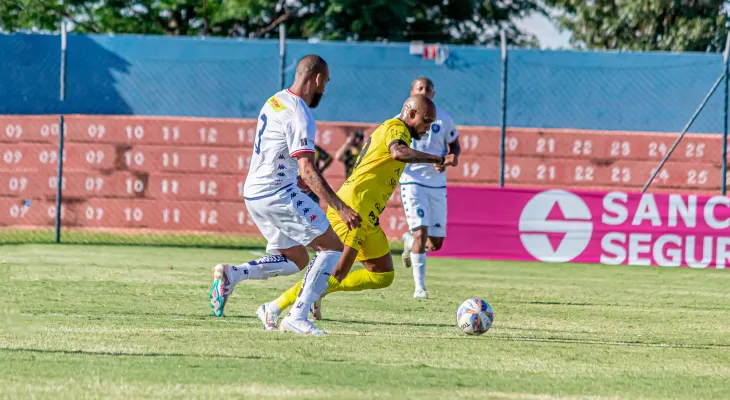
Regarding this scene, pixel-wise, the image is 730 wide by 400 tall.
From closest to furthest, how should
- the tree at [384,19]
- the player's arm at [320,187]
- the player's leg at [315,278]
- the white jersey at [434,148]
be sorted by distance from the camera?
1. the player's arm at [320,187]
2. the player's leg at [315,278]
3. the white jersey at [434,148]
4. the tree at [384,19]

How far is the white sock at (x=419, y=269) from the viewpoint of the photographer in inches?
480

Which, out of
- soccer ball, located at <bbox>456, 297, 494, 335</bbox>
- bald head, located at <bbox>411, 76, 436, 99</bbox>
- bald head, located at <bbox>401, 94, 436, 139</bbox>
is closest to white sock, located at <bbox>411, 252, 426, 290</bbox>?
bald head, located at <bbox>411, 76, 436, 99</bbox>

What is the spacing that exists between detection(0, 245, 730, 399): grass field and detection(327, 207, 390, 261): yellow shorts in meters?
0.55

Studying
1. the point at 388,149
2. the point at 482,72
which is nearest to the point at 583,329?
the point at 388,149

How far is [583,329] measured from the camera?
971cm

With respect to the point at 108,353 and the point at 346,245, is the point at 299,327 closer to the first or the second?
the point at 346,245

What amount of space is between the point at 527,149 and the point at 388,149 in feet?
42.2

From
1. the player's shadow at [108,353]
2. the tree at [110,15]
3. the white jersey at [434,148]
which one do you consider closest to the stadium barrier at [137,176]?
the white jersey at [434,148]

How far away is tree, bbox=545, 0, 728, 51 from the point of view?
30578mm

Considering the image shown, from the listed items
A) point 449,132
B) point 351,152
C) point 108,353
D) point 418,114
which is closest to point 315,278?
point 418,114

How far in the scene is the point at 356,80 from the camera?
885 inches

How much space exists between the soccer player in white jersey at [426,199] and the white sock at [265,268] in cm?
338

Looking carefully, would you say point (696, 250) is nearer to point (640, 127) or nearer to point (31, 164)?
point (640, 127)

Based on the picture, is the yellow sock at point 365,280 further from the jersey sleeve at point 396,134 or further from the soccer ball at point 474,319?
the jersey sleeve at point 396,134
